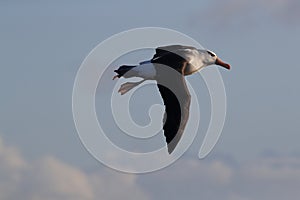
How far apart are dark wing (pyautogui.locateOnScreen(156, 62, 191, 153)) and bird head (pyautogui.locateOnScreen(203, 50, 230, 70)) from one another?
2760 mm

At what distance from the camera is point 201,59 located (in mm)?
46031

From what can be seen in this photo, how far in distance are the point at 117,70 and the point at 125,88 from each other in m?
0.67

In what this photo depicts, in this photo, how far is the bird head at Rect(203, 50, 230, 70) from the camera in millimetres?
46719

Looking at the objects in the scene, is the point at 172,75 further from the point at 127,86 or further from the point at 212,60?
the point at 212,60

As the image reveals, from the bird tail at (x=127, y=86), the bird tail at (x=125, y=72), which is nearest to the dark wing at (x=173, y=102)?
the bird tail at (x=127, y=86)

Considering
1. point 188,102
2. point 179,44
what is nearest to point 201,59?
point 179,44

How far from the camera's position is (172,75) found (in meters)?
43.4

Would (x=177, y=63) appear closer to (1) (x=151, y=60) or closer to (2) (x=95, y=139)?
(1) (x=151, y=60)

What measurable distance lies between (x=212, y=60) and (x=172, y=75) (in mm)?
4299

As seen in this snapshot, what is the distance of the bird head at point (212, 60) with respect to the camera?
46719 mm

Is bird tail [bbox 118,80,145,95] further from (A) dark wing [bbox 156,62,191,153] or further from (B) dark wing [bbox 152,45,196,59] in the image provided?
(B) dark wing [bbox 152,45,196,59]

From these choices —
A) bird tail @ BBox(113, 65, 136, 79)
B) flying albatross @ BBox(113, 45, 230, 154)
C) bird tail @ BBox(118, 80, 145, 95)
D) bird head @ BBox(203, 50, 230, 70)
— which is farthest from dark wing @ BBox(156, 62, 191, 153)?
bird head @ BBox(203, 50, 230, 70)

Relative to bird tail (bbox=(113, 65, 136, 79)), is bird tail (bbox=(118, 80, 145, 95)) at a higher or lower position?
lower

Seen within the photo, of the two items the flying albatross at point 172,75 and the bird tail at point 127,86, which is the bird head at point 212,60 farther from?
the bird tail at point 127,86
